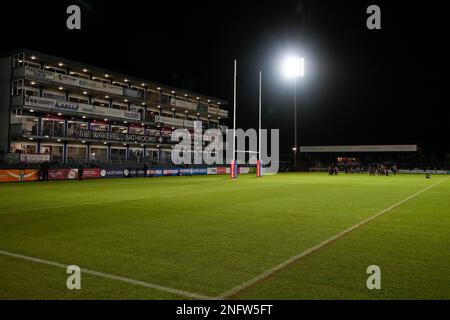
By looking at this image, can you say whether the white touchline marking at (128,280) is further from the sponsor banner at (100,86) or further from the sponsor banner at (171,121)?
the sponsor banner at (171,121)

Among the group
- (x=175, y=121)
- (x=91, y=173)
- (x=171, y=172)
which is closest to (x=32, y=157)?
(x=91, y=173)

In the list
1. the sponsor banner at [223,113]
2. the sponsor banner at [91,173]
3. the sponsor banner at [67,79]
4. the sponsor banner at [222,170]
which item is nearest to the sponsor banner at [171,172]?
the sponsor banner at [222,170]

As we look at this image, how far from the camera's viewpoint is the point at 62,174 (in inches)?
1347

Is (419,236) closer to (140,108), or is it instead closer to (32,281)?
(32,281)

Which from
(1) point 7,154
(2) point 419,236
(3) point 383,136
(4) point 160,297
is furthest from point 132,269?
(3) point 383,136

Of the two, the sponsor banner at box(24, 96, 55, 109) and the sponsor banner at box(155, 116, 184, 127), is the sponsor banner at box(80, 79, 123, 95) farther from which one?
the sponsor banner at box(155, 116, 184, 127)

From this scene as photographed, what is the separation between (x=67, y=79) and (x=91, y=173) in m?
14.0

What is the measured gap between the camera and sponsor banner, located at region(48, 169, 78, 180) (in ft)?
109

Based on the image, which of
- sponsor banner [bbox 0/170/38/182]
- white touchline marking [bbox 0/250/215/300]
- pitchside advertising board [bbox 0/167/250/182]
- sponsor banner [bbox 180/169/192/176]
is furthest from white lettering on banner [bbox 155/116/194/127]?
white touchline marking [bbox 0/250/215/300]

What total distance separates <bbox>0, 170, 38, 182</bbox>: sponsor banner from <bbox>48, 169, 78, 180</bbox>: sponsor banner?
4.13ft

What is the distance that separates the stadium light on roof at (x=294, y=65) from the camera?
43.9 m

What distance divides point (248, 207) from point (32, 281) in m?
9.63

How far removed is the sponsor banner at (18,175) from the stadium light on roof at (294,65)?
2912 cm
